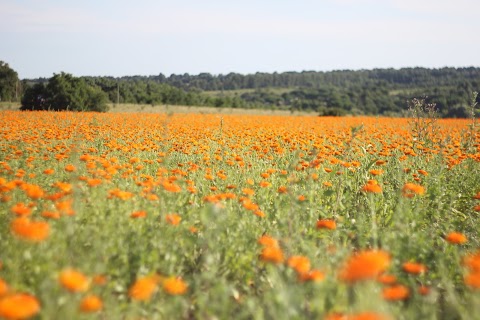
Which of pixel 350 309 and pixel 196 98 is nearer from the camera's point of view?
pixel 350 309

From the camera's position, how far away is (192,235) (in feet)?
10.8

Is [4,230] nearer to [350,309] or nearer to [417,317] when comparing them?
[350,309]

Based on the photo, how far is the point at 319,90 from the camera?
282 feet

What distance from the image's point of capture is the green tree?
45.2m

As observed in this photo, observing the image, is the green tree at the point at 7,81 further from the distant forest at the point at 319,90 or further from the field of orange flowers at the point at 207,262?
the field of orange flowers at the point at 207,262

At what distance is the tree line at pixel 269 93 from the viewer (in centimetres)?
2481

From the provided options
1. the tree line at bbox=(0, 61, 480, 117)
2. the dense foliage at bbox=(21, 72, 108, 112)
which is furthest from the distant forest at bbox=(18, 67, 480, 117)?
the dense foliage at bbox=(21, 72, 108, 112)

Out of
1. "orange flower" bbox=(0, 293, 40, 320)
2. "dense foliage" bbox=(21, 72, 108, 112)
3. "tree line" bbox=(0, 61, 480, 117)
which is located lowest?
"orange flower" bbox=(0, 293, 40, 320)

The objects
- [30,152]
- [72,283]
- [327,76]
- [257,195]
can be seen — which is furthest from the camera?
[327,76]

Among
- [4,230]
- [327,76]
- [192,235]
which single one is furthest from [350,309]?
[327,76]

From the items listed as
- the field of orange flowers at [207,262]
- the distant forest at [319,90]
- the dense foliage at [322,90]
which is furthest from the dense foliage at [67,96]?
the field of orange flowers at [207,262]

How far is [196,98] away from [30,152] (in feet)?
150

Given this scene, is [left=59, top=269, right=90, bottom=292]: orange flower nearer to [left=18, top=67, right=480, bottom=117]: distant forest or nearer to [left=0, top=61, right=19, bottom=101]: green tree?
[left=18, top=67, right=480, bottom=117]: distant forest

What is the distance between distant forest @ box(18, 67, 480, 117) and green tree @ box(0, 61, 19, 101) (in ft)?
15.6
